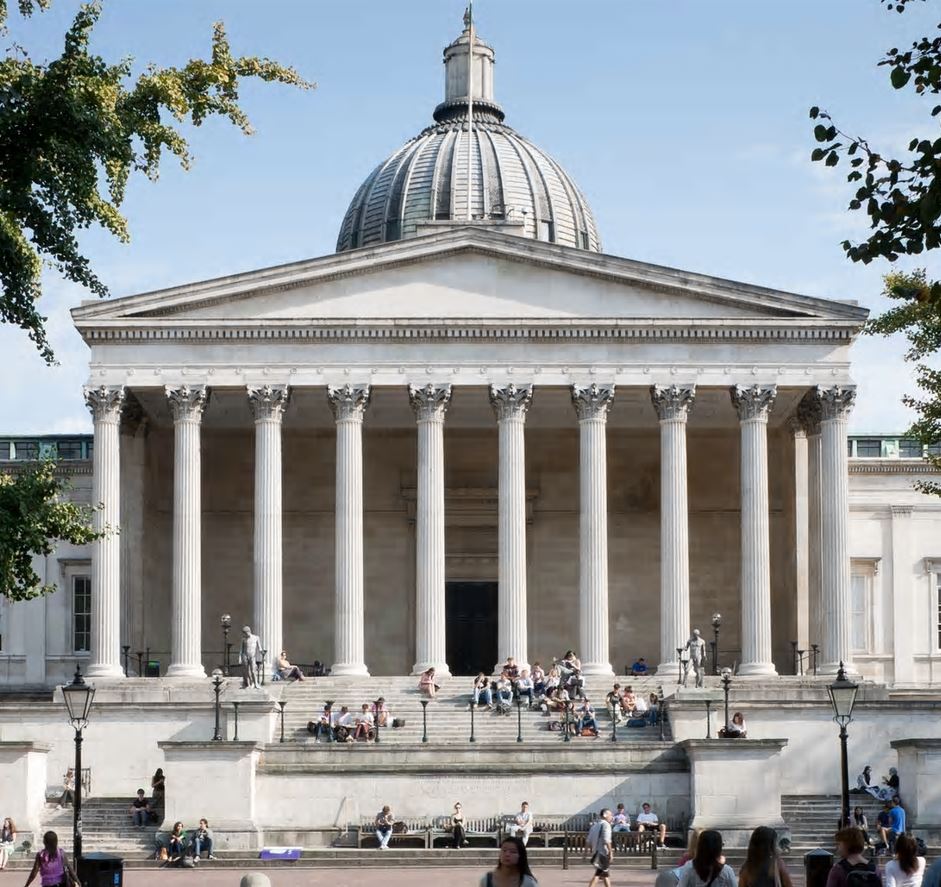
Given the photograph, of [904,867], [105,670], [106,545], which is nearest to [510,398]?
[106,545]

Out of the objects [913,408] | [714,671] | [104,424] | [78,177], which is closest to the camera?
[78,177]

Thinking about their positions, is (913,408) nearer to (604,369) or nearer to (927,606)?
(604,369)

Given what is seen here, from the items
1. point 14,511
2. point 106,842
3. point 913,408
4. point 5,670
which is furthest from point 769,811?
point 5,670

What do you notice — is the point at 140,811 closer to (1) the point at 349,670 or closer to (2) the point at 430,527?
(1) the point at 349,670

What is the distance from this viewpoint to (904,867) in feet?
76.9

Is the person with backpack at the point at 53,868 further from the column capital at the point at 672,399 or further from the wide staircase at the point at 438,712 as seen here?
the column capital at the point at 672,399

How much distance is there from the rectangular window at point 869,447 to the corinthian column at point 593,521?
15891 mm

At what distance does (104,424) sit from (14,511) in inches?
1369

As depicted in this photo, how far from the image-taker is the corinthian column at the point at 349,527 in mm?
62594

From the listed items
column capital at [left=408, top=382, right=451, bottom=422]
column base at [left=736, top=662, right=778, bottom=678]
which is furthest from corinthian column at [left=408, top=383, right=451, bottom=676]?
column base at [left=736, top=662, right=778, bottom=678]

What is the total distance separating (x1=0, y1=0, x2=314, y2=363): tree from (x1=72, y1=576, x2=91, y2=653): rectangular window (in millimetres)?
44236

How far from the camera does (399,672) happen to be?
7044cm

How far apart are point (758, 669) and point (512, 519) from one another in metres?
8.53

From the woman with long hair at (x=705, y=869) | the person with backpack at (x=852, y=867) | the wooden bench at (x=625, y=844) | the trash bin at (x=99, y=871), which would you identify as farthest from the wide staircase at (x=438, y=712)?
the woman with long hair at (x=705, y=869)
